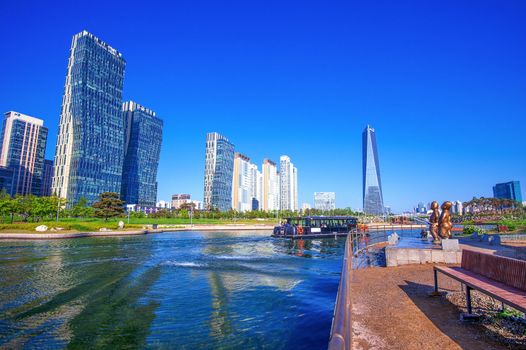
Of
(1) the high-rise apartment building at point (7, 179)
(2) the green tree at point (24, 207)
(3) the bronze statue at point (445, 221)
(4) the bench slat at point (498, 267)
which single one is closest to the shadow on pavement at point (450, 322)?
(4) the bench slat at point (498, 267)

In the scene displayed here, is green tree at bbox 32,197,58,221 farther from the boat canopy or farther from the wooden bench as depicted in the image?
the wooden bench

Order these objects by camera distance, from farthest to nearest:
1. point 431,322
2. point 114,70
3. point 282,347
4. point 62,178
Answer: point 114,70 → point 62,178 → point 282,347 → point 431,322

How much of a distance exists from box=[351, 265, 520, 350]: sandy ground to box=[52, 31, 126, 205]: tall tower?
14909cm

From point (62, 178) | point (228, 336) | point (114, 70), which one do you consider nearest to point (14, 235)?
point (228, 336)

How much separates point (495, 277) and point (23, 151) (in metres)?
223

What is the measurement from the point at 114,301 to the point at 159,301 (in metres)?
1.73

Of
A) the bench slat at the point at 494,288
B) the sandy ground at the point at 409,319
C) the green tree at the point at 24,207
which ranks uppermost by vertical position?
the green tree at the point at 24,207

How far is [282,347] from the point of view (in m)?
7.71

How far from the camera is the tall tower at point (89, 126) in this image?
453 feet

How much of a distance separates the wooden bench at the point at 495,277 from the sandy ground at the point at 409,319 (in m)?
0.75

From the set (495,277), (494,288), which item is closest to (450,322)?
(494,288)

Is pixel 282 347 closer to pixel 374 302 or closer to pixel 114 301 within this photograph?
pixel 374 302

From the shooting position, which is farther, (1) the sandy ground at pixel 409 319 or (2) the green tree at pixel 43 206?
(2) the green tree at pixel 43 206

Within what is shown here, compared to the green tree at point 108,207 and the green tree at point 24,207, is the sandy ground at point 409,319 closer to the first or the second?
the green tree at point 24,207
